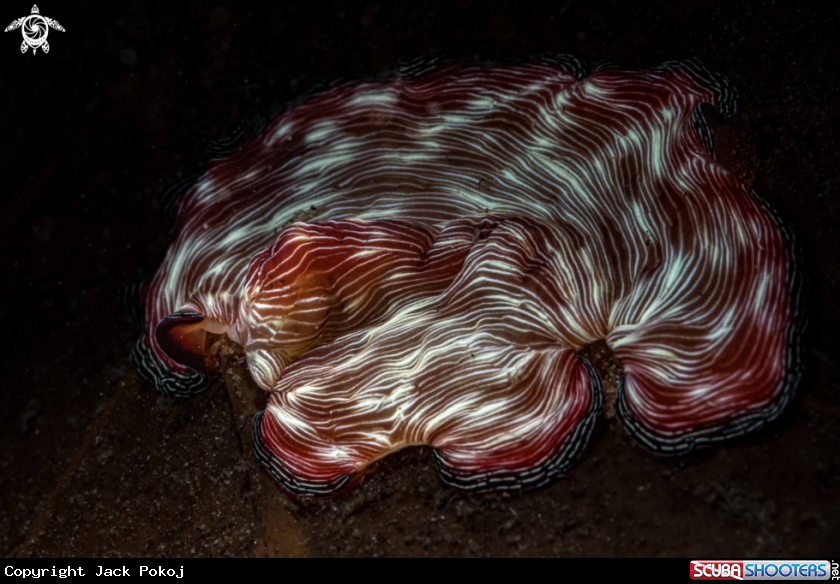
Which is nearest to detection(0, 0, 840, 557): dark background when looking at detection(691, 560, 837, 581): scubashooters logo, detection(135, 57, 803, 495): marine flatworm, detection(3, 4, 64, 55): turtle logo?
detection(3, 4, 64, 55): turtle logo

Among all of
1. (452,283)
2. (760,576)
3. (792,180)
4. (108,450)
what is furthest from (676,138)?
(108,450)

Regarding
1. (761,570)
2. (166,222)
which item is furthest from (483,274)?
(166,222)

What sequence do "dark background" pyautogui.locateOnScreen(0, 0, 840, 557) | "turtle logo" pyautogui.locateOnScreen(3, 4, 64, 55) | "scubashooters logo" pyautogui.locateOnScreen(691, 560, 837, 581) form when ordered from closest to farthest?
"scubashooters logo" pyautogui.locateOnScreen(691, 560, 837, 581)
"dark background" pyautogui.locateOnScreen(0, 0, 840, 557)
"turtle logo" pyautogui.locateOnScreen(3, 4, 64, 55)

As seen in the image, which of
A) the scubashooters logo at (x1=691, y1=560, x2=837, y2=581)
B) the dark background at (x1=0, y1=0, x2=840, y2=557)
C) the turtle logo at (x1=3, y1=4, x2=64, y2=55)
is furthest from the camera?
the turtle logo at (x1=3, y1=4, x2=64, y2=55)

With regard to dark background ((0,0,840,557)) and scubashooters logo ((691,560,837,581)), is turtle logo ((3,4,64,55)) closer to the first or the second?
dark background ((0,0,840,557))

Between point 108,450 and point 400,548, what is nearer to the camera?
point 400,548

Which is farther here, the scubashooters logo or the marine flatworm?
the marine flatworm

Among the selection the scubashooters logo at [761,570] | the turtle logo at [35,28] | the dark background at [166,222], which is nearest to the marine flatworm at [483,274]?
the dark background at [166,222]

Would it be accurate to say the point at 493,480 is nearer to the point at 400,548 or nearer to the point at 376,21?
the point at 400,548
